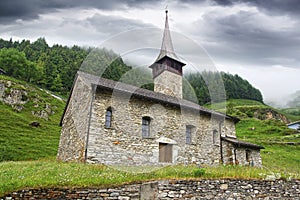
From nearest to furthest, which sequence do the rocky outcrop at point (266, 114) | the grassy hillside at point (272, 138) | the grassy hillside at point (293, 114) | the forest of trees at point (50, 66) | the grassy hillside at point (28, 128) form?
1. the grassy hillside at point (28, 128)
2. the grassy hillside at point (272, 138)
3. the forest of trees at point (50, 66)
4. the rocky outcrop at point (266, 114)
5. the grassy hillside at point (293, 114)

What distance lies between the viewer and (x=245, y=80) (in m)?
120

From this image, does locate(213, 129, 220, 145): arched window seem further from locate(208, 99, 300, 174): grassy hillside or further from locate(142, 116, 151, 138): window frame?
locate(142, 116, 151, 138): window frame

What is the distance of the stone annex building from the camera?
14.2 meters

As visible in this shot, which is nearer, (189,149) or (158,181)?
(158,181)

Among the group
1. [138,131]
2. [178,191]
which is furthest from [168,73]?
A: [178,191]

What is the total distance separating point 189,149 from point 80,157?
768cm

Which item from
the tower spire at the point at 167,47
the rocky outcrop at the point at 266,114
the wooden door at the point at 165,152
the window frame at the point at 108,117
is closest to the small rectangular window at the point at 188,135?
the wooden door at the point at 165,152

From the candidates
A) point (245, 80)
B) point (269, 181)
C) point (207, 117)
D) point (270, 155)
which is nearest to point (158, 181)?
point (269, 181)

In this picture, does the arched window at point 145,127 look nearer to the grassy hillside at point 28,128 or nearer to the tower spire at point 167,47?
the grassy hillside at point 28,128

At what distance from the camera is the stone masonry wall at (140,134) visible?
46.0ft

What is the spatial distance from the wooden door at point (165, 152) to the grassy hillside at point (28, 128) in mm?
12817

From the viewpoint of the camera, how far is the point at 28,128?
1310 inches

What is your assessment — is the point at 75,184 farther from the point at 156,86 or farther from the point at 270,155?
the point at 270,155

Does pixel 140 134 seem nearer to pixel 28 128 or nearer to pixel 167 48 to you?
pixel 167 48
